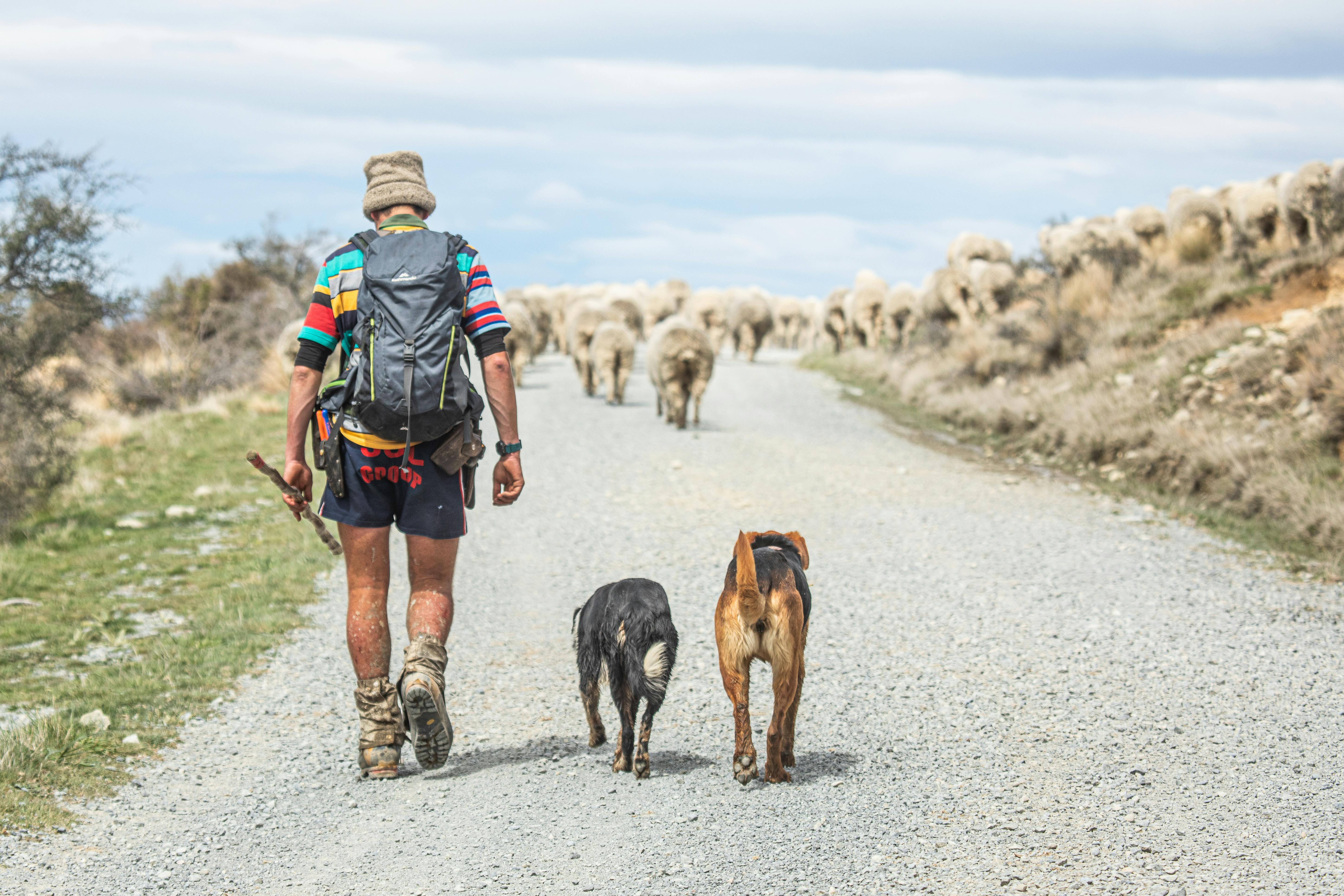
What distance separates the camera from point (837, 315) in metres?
42.6

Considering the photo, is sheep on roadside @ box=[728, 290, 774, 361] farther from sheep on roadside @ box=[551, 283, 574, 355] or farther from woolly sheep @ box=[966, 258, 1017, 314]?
woolly sheep @ box=[966, 258, 1017, 314]

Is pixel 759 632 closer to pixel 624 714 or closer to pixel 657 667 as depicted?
pixel 657 667

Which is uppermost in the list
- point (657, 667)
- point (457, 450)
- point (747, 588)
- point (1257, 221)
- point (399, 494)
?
point (1257, 221)

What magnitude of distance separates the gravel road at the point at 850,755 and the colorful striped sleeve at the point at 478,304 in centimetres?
184

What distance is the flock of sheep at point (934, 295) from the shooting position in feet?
57.4

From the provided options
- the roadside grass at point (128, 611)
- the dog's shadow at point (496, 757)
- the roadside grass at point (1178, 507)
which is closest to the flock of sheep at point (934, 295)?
the roadside grass at point (1178, 507)

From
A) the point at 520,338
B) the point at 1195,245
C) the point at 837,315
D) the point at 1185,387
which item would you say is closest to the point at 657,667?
the point at 1185,387

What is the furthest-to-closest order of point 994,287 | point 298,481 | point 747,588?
1. point 994,287
2. point 298,481
3. point 747,588

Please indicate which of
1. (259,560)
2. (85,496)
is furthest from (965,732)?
(85,496)

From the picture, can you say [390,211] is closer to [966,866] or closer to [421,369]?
[421,369]

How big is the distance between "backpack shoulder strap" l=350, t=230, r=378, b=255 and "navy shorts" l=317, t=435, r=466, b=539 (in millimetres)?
755

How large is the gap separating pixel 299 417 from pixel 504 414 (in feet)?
2.69

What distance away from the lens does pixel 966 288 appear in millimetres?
29297

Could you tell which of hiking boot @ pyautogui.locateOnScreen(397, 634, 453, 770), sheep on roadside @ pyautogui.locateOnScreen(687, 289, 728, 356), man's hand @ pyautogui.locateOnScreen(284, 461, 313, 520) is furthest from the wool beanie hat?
sheep on roadside @ pyautogui.locateOnScreen(687, 289, 728, 356)
